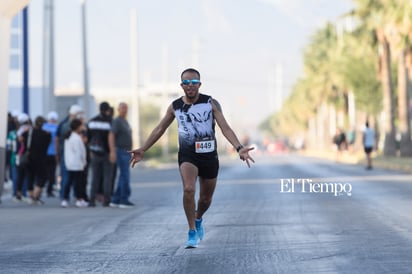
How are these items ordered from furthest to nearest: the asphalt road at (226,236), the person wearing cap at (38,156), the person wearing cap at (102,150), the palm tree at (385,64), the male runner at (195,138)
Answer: the palm tree at (385,64)
the person wearing cap at (38,156)
the person wearing cap at (102,150)
the male runner at (195,138)
the asphalt road at (226,236)

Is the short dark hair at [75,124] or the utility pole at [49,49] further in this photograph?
the utility pole at [49,49]

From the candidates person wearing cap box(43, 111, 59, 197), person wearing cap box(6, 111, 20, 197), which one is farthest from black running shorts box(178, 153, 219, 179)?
person wearing cap box(6, 111, 20, 197)

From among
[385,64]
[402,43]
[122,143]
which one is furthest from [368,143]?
[122,143]

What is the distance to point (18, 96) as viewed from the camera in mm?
73125

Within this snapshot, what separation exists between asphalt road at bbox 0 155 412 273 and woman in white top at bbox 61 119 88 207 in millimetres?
652

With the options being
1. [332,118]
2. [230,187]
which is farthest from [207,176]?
[332,118]

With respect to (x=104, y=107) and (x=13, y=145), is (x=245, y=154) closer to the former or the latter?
(x=104, y=107)

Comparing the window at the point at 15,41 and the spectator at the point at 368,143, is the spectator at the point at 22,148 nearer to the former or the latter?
the spectator at the point at 368,143

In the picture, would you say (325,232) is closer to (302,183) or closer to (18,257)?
(18,257)

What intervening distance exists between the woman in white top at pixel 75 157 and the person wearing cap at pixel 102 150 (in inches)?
12.1

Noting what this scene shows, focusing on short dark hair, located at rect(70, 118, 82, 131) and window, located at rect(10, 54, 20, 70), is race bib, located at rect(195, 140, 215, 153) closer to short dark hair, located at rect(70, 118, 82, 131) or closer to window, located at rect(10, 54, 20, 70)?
short dark hair, located at rect(70, 118, 82, 131)

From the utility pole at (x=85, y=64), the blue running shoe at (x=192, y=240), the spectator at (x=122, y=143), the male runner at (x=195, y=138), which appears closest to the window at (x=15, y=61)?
the utility pole at (x=85, y=64)

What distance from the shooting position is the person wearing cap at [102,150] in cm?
2139

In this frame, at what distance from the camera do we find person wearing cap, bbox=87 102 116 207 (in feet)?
70.2
